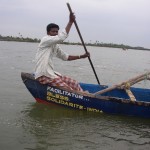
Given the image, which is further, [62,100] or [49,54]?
[62,100]

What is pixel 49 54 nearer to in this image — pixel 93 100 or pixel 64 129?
pixel 93 100

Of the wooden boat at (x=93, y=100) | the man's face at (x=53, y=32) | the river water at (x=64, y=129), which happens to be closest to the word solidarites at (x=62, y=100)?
the wooden boat at (x=93, y=100)

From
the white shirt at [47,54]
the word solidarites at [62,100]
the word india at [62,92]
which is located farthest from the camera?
the word solidarites at [62,100]

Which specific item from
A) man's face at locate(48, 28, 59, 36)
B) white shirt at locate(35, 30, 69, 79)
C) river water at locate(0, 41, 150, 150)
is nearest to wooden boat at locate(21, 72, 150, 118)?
river water at locate(0, 41, 150, 150)

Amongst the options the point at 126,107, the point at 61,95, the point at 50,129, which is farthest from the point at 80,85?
the point at 50,129

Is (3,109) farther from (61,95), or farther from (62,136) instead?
(62,136)

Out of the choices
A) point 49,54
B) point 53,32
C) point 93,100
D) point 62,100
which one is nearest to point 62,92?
point 62,100

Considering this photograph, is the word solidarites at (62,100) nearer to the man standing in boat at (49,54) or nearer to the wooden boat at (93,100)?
the wooden boat at (93,100)

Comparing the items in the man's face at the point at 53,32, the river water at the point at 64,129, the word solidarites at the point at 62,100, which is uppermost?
the man's face at the point at 53,32

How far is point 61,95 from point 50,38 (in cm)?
150

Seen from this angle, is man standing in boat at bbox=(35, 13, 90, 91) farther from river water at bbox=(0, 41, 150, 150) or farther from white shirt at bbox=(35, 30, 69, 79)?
river water at bbox=(0, 41, 150, 150)

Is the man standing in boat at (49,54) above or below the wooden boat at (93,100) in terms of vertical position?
above

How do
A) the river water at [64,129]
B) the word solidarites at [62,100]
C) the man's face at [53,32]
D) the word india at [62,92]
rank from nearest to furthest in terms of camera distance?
the river water at [64,129]
the man's face at [53,32]
the word india at [62,92]
the word solidarites at [62,100]

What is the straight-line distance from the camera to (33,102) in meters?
10.1
